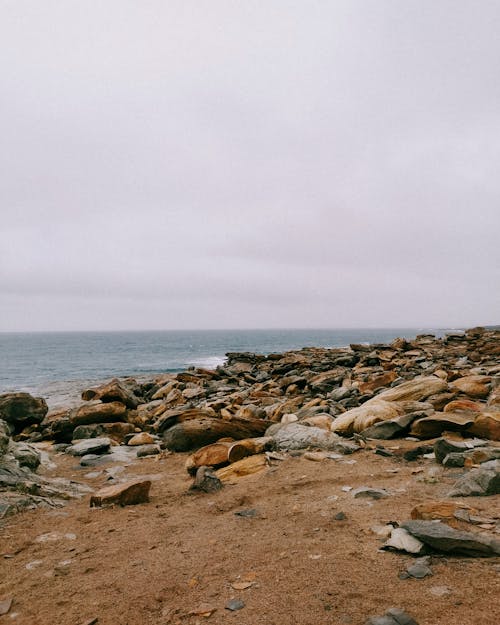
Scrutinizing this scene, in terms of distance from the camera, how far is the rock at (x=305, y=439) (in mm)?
7104

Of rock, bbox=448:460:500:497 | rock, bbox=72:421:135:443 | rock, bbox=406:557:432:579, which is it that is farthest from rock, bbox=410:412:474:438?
rock, bbox=72:421:135:443

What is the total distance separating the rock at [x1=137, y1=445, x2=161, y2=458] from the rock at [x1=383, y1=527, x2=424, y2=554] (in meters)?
6.45

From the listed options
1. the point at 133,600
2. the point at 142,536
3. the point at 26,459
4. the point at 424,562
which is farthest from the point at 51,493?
the point at 424,562

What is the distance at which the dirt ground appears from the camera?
2.73m

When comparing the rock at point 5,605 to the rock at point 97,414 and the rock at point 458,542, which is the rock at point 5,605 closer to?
the rock at point 458,542

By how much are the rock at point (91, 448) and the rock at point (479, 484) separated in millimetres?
7169

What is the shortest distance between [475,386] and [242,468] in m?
5.91

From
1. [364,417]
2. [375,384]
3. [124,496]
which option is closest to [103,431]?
[124,496]

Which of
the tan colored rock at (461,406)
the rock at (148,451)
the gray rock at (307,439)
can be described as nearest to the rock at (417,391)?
the tan colored rock at (461,406)

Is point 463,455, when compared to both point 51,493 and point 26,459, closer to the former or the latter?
point 51,493

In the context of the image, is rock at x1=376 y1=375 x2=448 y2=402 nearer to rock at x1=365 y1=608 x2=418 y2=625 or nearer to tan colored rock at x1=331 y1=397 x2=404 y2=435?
tan colored rock at x1=331 y1=397 x2=404 y2=435

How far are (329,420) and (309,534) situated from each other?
188 inches

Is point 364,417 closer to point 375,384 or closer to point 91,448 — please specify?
point 375,384

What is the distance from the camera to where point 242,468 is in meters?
6.31
